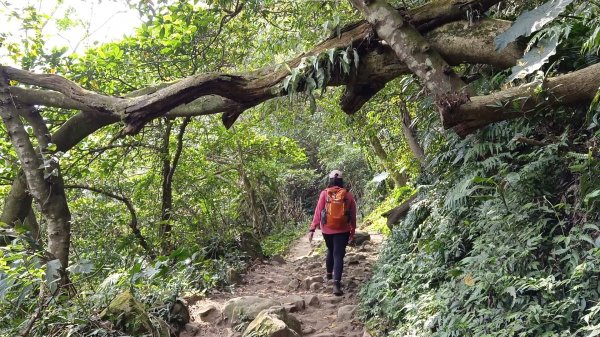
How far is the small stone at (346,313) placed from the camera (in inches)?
201

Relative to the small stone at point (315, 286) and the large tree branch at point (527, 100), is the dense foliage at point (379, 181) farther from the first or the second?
the small stone at point (315, 286)

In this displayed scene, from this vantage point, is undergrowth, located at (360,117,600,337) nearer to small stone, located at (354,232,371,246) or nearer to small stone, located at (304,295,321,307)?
small stone, located at (304,295,321,307)

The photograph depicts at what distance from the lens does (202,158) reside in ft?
34.4

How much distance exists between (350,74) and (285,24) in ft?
12.8

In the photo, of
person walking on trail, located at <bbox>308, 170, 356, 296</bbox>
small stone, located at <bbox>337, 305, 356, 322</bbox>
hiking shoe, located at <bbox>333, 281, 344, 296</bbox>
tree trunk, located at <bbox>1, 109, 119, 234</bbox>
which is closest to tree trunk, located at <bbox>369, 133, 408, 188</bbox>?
person walking on trail, located at <bbox>308, 170, 356, 296</bbox>

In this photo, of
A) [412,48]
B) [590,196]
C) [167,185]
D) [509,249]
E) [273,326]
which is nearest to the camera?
[590,196]

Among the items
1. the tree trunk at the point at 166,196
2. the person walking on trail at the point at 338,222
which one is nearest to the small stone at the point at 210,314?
the person walking on trail at the point at 338,222

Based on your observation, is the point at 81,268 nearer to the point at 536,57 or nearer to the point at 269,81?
the point at 269,81

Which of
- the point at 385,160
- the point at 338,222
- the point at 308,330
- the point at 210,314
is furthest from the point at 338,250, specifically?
the point at 385,160

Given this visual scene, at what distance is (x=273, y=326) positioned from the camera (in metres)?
4.23

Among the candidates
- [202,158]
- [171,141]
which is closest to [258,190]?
[202,158]

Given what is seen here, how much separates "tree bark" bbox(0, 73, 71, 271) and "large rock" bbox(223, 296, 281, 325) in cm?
199

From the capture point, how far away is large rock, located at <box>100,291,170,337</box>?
13.9 feet

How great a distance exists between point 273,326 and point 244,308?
117 centimetres
